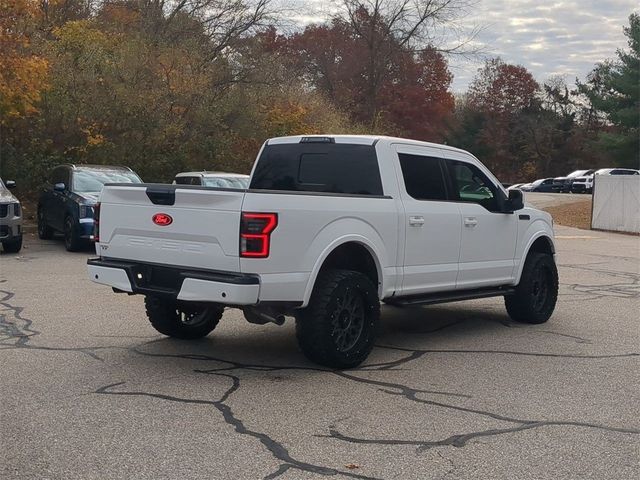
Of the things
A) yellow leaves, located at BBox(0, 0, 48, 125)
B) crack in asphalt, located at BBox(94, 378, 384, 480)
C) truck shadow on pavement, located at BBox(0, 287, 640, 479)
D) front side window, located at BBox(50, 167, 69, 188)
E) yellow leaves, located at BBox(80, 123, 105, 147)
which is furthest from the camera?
yellow leaves, located at BBox(80, 123, 105, 147)

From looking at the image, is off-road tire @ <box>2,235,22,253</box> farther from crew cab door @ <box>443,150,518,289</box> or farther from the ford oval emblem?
crew cab door @ <box>443,150,518,289</box>

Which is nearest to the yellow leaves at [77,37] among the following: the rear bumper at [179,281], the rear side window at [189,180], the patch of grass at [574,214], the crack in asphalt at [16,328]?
the rear side window at [189,180]

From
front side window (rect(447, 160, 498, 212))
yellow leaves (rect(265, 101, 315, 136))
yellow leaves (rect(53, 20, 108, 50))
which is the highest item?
yellow leaves (rect(53, 20, 108, 50))

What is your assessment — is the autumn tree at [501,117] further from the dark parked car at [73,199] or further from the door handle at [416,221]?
the door handle at [416,221]

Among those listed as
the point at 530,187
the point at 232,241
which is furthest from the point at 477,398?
the point at 530,187

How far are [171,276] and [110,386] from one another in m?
1.00

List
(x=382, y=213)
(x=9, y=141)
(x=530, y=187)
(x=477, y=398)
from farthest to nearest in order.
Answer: (x=530, y=187) < (x=9, y=141) < (x=382, y=213) < (x=477, y=398)

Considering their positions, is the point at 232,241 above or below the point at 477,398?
above

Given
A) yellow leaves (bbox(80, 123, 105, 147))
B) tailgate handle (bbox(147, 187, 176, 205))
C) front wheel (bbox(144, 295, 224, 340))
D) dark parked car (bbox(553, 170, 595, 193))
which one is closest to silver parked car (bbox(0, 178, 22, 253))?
yellow leaves (bbox(80, 123, 105, 147))

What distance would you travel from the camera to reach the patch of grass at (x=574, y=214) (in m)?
30.7

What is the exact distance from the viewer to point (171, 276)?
6750mm

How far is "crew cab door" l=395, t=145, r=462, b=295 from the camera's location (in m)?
7.78

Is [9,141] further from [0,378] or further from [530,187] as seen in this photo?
[530,187]

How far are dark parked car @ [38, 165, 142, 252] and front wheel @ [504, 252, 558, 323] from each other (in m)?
8.89
